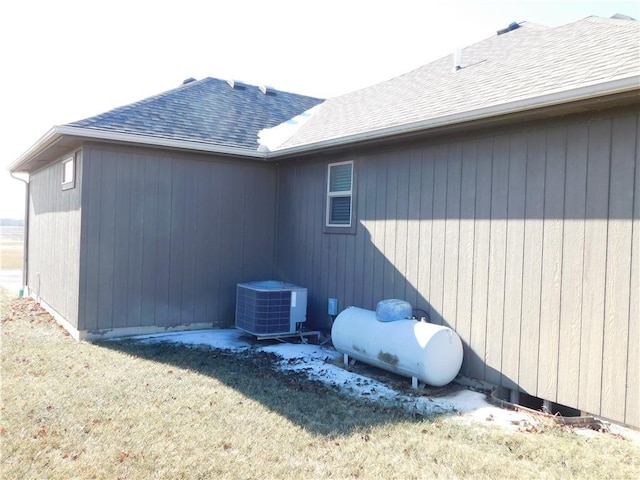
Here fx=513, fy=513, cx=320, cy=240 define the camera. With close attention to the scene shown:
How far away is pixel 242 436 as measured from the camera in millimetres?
3605

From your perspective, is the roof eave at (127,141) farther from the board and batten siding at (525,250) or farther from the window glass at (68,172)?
the board and batten siding at (525,250)

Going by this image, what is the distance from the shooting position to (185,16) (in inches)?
300

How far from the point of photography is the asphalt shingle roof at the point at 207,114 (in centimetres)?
709

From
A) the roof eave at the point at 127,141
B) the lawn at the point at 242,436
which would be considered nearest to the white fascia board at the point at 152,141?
the roof eave at the point at 127,141

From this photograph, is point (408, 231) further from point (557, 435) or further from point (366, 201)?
point (557, 435)

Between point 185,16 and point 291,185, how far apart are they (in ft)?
9.64

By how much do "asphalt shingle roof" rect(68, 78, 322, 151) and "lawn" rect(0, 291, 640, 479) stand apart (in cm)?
339

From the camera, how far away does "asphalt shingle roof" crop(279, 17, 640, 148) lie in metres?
4.48

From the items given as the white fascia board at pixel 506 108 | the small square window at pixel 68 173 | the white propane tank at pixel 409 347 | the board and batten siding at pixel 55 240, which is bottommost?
the white propane tank at pixel 409 347

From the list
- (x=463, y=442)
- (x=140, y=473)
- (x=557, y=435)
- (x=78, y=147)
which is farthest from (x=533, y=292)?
(x=78, y=147)

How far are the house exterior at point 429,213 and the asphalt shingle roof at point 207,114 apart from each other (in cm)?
12

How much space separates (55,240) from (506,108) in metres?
7.22

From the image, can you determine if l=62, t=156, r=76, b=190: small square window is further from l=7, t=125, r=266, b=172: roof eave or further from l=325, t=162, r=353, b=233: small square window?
l=325, t=162, r=353, b=233: small square window

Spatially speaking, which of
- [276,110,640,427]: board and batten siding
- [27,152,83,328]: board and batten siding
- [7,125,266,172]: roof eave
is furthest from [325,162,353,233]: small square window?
[27,152,83,328]: board and batten siding
